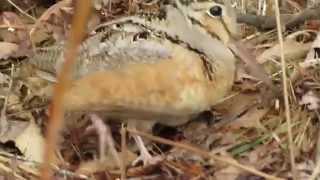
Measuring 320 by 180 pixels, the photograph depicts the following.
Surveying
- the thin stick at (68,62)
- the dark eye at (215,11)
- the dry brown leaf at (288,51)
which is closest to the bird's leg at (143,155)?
the dark eye at (215,11)

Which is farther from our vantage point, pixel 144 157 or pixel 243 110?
pixel 243 110

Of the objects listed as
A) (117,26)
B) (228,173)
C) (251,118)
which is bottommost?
(228,173)

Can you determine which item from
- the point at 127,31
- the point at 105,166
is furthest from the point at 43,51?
the point at 105,166

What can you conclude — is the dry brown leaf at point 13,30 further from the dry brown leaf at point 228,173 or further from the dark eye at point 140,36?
the dry brown leaf at point 228,173

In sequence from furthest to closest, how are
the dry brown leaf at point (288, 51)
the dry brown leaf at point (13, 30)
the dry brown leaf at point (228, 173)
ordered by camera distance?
the dry brown leaf at point (13, 30) < the dry brown leaf at point (288, 51) < the dry brown leaf at point (228, 173)

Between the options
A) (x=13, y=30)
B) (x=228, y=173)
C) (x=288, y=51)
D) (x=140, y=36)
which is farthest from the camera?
(x=13, y=30)

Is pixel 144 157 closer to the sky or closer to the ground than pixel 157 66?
closer to the ground

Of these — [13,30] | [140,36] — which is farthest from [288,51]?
[13,30]

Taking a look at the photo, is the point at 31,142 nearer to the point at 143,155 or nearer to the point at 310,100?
the point at 143,155
